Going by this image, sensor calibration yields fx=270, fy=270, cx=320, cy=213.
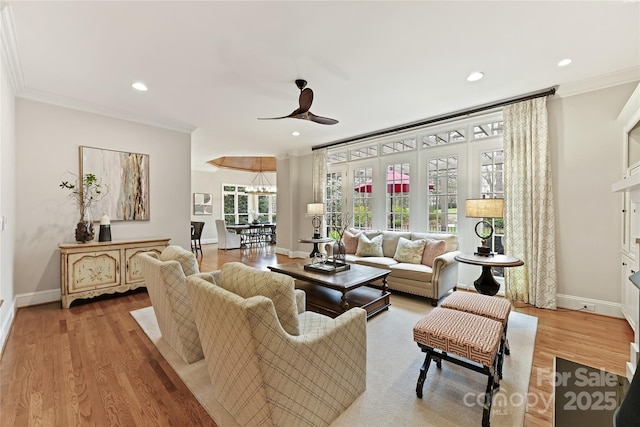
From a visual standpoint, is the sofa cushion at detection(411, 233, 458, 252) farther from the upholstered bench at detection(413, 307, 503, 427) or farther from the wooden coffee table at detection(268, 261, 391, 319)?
the upholstered bench at detection(413, 307, 503, 427)

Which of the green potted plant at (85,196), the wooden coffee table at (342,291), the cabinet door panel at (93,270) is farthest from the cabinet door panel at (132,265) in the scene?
the wooden coffee table at (342,291)

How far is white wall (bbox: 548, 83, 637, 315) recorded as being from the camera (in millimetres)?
3162

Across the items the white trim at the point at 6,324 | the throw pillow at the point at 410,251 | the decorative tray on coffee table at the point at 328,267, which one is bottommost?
the white trim at the point at 6,324

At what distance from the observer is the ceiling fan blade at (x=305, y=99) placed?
3027mm

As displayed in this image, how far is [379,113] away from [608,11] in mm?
2655

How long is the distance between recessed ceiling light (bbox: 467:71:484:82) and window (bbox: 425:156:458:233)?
4.96 feet

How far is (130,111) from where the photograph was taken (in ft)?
13.9

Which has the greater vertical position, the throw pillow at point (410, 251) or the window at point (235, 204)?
the window at point (235, 204)

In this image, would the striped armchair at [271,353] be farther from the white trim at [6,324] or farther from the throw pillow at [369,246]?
the throw pillow at [369,246]

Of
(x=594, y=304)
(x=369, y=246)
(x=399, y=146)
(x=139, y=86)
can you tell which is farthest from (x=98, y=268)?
(x=594, y=304)

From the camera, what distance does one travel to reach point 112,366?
7.21 ft

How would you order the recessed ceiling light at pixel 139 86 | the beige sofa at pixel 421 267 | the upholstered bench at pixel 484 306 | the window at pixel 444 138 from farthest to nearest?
the window at pixel 444 138 < the beige sofa at pixel 421 267 < the recessed ceiling light at pixel 139 86 < the upholstered bench at pixel 484 306

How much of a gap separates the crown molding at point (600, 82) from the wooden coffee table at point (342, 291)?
10.5 feet

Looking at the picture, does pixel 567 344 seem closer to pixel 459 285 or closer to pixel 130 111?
pixel 459 285
